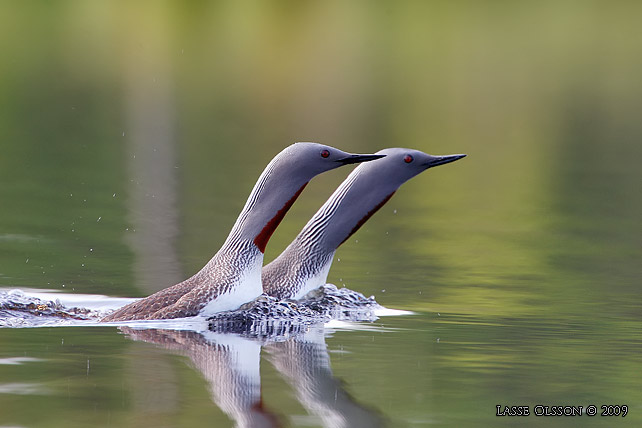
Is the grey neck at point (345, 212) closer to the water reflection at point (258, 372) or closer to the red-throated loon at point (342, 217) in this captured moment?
the red-throated loon at point (342, 217)

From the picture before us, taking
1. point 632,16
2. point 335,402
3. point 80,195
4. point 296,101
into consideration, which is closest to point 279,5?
point 632,16

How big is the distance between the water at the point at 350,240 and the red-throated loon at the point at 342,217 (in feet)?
1.45

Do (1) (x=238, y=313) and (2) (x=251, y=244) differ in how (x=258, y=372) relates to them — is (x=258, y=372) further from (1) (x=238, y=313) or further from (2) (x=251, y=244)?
(2) (x=251, y=244)

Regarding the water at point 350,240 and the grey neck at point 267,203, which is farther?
the grey neck at point 267,203

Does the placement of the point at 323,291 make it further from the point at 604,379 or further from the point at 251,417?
the point at 251,417

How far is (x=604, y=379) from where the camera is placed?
8.14 metres

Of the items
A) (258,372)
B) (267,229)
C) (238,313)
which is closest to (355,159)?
(267,229)

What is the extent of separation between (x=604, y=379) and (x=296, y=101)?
24.1 m

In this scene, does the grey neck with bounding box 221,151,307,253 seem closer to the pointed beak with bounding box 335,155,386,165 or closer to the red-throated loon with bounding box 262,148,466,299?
the pointed beak with bounding box 335,155,386,165

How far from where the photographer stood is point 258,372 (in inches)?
311

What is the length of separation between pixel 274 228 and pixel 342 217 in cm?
123

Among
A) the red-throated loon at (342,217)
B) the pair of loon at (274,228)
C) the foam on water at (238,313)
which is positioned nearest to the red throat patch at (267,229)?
the pair of loon at (274,228)

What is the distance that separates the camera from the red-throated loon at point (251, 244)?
9.81 meters

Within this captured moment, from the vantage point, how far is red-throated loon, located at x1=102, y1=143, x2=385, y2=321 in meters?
9.81
